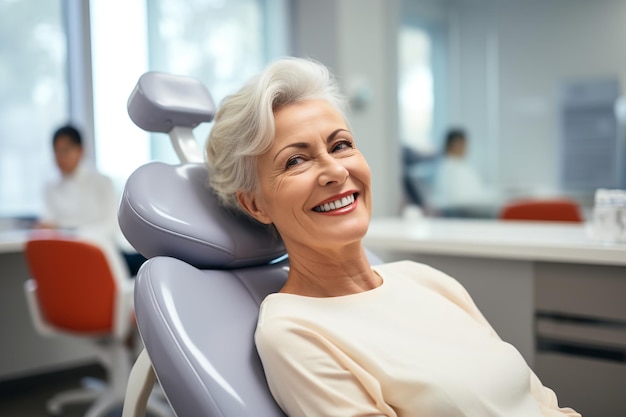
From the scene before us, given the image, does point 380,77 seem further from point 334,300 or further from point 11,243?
point 334,300

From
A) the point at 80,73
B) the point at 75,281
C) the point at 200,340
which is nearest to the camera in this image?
the point at 200,340

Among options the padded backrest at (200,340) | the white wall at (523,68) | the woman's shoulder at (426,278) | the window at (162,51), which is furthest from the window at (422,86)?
the padded backrest at (200,340)

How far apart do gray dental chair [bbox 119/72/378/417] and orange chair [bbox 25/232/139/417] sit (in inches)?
44.3

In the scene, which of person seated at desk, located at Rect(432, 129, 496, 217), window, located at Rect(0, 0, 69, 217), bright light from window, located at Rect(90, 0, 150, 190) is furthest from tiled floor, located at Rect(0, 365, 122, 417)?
person seated at desk, located at Rect(432, 129, 496, 217)

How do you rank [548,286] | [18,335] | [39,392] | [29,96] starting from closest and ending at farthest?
[548,286]
[39,392]
[18,335]
[29,96]

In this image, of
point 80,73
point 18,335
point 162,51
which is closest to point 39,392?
point 18,335

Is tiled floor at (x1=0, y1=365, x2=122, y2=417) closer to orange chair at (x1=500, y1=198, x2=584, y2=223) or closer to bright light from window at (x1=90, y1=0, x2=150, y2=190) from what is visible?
bright light from window at (x1=90, y1=0, x2=150, y2=190)

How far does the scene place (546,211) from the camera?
9.29 ft

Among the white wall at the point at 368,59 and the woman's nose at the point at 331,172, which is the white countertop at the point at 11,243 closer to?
the woman's nose at the point at 331,172

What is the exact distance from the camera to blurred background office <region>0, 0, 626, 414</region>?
3.61m

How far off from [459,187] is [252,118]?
373 centimetres

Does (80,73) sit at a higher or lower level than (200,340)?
higher

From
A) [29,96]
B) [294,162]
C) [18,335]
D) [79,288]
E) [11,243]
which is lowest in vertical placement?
[18,335]

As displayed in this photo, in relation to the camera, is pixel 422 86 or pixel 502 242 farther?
pixel 422 86
